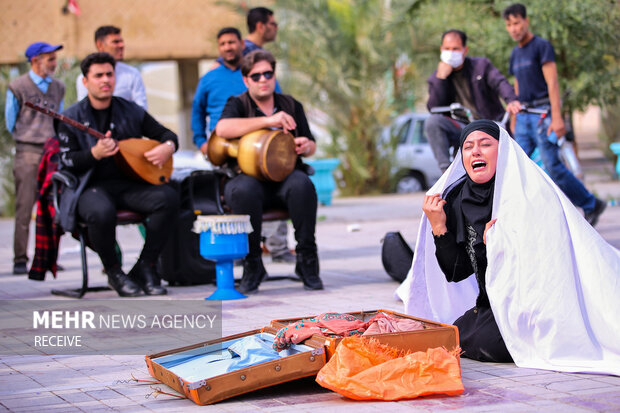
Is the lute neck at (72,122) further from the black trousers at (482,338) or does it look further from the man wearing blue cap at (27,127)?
the black trousers at (482,338)

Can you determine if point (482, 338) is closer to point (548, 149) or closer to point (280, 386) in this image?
point (280, 386)

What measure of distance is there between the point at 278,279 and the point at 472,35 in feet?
21.1

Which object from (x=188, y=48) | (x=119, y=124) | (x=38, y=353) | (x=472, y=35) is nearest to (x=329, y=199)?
(x=472, y=35)

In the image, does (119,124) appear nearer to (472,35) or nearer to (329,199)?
(472,35)

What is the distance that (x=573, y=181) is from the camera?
9242 mm

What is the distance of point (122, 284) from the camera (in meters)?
7.21

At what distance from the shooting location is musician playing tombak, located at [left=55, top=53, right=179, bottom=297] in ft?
23.1

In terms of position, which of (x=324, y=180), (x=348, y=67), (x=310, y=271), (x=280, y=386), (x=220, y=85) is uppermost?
(x=348, y=67)

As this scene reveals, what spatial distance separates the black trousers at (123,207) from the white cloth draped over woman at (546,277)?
334cm

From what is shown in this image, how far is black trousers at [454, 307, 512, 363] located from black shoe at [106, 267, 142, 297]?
311cm

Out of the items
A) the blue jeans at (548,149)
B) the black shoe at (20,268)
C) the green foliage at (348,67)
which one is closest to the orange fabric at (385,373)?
the blue jeans at (548,149)

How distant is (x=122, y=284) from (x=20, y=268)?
7.43 feet

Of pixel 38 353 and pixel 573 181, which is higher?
pixel 573 181

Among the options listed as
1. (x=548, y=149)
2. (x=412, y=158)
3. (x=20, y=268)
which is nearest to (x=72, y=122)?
(x=20, y=268)
